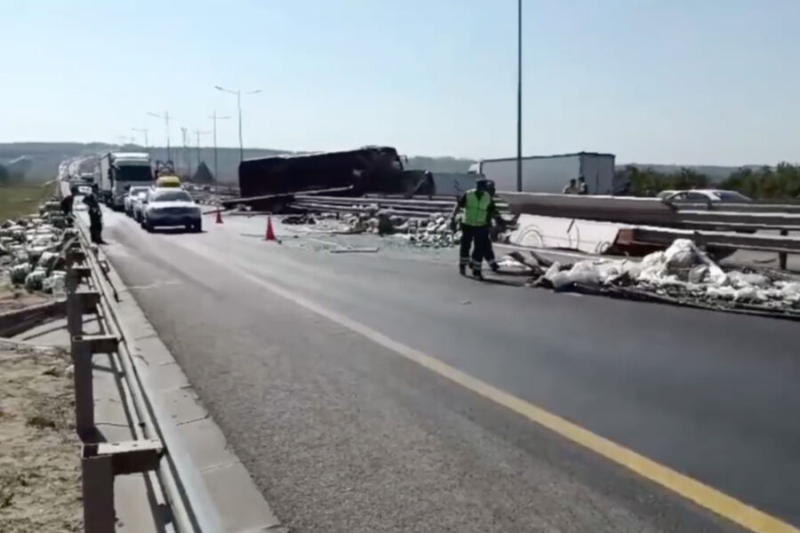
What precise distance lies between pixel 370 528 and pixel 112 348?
2842mm

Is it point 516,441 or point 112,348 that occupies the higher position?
point 112,348

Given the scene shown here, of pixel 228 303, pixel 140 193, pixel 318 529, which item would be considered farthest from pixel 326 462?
pixel 140 193

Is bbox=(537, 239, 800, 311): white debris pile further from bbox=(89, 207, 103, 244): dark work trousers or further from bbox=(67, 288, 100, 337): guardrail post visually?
bbox=(89, 207, 103, 244): dark work trousers

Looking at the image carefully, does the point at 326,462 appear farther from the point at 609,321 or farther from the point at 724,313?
the point at 724,313

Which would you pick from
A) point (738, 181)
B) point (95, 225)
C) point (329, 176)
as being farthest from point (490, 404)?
point (738, 181)

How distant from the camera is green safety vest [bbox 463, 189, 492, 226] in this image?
16844mm

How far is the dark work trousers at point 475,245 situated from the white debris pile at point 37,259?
663 cm

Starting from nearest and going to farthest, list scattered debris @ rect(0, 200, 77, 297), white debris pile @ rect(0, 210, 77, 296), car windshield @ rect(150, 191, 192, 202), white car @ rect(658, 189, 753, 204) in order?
scattered debris @ rect(0, 200, 77, 297) < white debris pile @ rect(0, 210, 77, 296) < white car @ rect(658, 189, 753, 204) < car windshield @ rect(150, 191, 192, 202)

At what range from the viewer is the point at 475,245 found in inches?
658

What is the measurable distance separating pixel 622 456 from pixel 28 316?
1016 centimetres

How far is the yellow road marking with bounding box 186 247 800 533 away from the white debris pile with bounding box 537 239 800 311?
15.7ft

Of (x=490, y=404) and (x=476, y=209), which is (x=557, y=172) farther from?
(x=490, y=404)

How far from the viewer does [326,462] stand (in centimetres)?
563

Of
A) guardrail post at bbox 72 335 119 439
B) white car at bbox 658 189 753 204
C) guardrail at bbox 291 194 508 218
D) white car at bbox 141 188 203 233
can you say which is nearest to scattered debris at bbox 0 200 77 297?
white car at bbox 141 188 203 233
